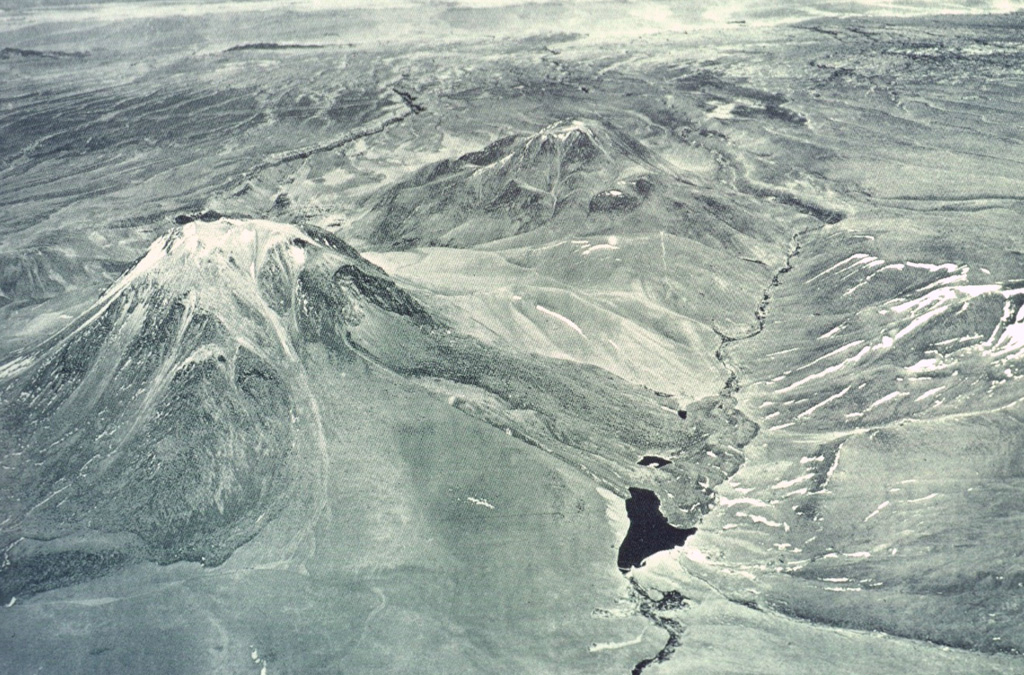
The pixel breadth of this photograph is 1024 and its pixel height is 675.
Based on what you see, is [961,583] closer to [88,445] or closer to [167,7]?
[88,445]

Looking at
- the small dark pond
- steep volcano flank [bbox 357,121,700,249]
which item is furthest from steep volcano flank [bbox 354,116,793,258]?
the small dark pond

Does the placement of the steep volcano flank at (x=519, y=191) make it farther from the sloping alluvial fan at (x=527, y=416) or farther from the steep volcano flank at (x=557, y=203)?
the sloping alluvial fan at (x=527, y=416)

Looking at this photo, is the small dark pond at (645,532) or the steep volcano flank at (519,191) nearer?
the small dark pond at (645,532)

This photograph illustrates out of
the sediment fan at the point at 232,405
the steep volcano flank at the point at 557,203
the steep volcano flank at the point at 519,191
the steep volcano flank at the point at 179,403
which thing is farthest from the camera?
the steep volcano flank at the point at 519,191

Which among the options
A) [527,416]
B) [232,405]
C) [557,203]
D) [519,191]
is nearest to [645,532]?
[527,416]

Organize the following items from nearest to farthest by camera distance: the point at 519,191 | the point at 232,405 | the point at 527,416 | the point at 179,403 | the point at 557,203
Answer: the point at 179,403 < the point at 232,405 < the point at 527,416 < the point at 557,203 < the point at 519,191

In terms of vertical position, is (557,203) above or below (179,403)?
above

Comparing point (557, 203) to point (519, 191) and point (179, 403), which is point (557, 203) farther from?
point (179, 403)

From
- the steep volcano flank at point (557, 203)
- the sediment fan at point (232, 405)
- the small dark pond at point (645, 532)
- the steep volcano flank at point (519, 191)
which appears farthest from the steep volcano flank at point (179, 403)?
the steep volcano flank at point (519, 191)
